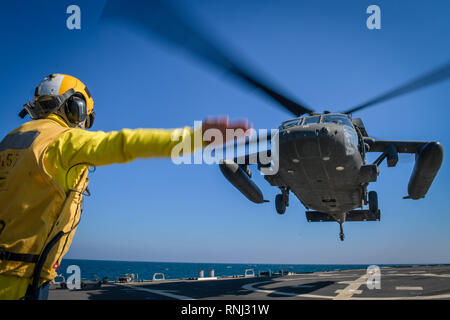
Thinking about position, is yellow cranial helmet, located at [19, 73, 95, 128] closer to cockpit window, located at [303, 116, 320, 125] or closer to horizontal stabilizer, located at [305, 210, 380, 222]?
cockpit window, located at [303, 116, 320, 125]

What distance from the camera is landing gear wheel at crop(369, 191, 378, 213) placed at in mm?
13609

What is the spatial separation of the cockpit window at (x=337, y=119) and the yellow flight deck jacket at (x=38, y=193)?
32.3ft

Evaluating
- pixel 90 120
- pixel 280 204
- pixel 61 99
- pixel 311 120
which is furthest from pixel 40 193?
pixel 280 204

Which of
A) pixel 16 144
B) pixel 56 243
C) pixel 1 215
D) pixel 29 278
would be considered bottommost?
pixel 29 278

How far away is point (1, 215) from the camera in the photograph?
7.79 ft

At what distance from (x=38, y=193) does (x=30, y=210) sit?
0.14m

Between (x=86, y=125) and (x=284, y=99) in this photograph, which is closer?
(x=86, y=125)

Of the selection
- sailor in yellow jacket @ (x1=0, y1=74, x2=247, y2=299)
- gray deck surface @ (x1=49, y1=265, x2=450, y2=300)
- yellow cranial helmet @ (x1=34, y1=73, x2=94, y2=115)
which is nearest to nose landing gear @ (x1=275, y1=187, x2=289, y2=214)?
gray deck surface @ (x1=49, y1=265, x2=450, y2=300)

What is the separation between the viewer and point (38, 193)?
2412 millimetres

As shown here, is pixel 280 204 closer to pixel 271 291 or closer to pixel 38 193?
pixel 271 291
